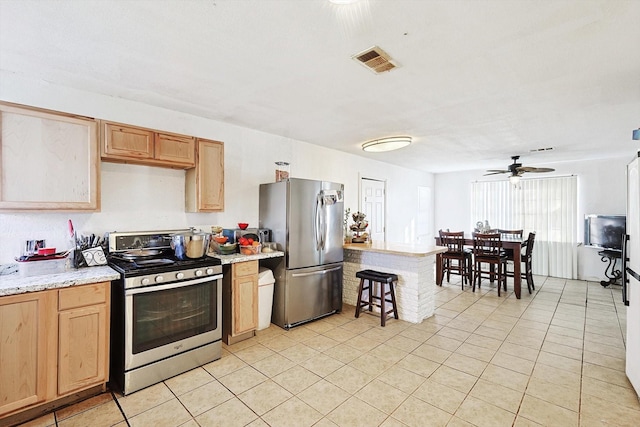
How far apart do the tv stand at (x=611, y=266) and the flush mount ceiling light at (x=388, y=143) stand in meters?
4.40

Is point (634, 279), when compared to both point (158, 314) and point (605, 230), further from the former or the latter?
point (605, 230)

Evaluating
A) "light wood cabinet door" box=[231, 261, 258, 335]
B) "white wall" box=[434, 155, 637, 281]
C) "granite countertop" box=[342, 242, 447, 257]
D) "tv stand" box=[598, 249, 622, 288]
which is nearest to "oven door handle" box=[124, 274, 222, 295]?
"light wood cabinet door" box=[231, 261, 258, 335]

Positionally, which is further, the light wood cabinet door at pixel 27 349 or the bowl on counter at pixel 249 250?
the bowl on counter at pixel 249 250

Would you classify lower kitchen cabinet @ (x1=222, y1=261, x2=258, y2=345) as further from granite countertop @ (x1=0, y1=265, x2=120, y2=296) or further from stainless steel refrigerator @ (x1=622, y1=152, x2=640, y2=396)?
stainless steel refrigerator @ (x1=622, y1=152, x2=640, y2=396)

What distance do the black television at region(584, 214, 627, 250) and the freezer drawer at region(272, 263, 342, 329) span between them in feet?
17.1

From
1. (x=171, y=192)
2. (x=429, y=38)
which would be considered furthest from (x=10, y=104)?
(x=429, y=38)

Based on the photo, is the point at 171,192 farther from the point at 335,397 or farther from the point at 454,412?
the point at 454,412

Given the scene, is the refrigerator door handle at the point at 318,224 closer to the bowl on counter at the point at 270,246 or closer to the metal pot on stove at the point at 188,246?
the bowl on counter at the point at 270,246

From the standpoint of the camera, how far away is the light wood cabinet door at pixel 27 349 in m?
1.91

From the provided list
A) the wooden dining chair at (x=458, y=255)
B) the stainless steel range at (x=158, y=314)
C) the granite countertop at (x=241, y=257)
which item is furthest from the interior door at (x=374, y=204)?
the stainless steel range at (x=158, y=314)

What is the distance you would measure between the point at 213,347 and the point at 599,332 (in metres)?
4.28

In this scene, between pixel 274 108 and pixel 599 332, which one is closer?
pixel 274 108

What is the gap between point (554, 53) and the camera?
6.75 feet

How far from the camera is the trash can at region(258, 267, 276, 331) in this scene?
3.52 m
